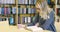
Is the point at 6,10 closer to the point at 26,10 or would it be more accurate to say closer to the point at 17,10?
the point at 17,10

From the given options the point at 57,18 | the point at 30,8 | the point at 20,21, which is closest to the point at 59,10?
the point at 57,18

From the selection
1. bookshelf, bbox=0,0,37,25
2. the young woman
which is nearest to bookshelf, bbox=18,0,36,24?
bookshelf, bbox=0,0,37,25

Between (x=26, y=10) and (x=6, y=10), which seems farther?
(x=26, y=10)

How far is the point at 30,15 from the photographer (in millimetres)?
4266

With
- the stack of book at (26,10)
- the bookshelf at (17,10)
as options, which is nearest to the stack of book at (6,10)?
the bookshelf at (17,10)

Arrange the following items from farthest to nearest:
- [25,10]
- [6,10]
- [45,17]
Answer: [25,10] → [6,10] → [45,17]

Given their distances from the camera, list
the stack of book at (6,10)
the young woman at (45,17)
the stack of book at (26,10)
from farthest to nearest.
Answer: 1. the stack of book at (26,10)
2. the stack of book at (6,10)
3. the young woman at (45,17)

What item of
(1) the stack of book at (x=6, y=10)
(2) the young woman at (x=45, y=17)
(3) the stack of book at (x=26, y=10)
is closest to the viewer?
(2) the young woman at (x=45, y=17)

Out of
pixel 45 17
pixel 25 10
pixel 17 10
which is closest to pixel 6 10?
pixel 17 10

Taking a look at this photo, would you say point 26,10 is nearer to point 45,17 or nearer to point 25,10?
point 25,10

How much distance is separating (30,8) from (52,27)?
1.80m

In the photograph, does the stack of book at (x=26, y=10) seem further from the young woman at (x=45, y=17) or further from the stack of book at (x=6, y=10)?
the young woman at (x=45, y=17)

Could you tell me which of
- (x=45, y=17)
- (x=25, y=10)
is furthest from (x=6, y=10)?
(x=45, y=17)

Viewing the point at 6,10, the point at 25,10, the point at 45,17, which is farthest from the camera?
the point at 25,10
